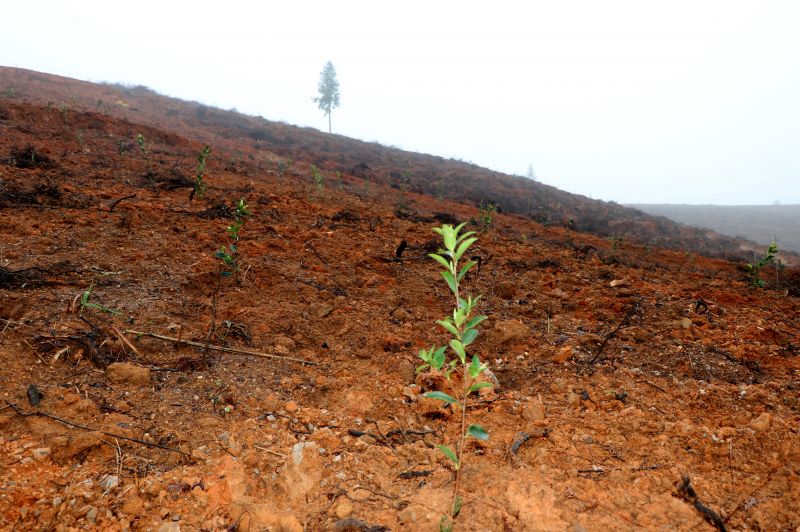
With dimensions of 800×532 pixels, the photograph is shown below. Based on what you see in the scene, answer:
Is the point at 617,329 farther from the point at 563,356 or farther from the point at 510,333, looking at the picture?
the point at 510,333

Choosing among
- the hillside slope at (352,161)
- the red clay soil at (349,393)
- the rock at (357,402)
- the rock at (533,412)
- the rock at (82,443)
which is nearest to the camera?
the red clay soil at (349,393)

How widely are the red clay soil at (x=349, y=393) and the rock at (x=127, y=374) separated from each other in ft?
0.04

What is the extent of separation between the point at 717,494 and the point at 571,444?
20.0 inches

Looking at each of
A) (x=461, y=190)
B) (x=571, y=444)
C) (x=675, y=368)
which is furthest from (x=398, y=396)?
(x=461, y=190)

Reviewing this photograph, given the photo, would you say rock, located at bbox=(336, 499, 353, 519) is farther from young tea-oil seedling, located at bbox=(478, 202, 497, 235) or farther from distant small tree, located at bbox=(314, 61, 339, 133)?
distant small tree, located at bbox=(314, 61, 339, 133)

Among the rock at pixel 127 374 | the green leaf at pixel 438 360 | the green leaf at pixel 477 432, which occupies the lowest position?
the rock at pixel 127 374

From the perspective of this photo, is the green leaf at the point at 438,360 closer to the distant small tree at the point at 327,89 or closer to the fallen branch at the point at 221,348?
the fallen branch at the point at 221,348

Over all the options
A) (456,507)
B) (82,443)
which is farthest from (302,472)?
(82,443)

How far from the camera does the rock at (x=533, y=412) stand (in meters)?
1.98

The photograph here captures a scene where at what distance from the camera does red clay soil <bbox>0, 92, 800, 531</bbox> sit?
4.71ft

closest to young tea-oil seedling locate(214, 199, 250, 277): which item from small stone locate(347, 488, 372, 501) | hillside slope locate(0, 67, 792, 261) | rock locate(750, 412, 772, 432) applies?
small stone locate(347, 488, 372, 501)

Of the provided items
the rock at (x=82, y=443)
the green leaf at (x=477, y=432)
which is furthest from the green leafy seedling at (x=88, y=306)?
the green leaf at (x=477, y=432)

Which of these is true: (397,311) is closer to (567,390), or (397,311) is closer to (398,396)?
(398,396)

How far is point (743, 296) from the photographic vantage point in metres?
3.83
